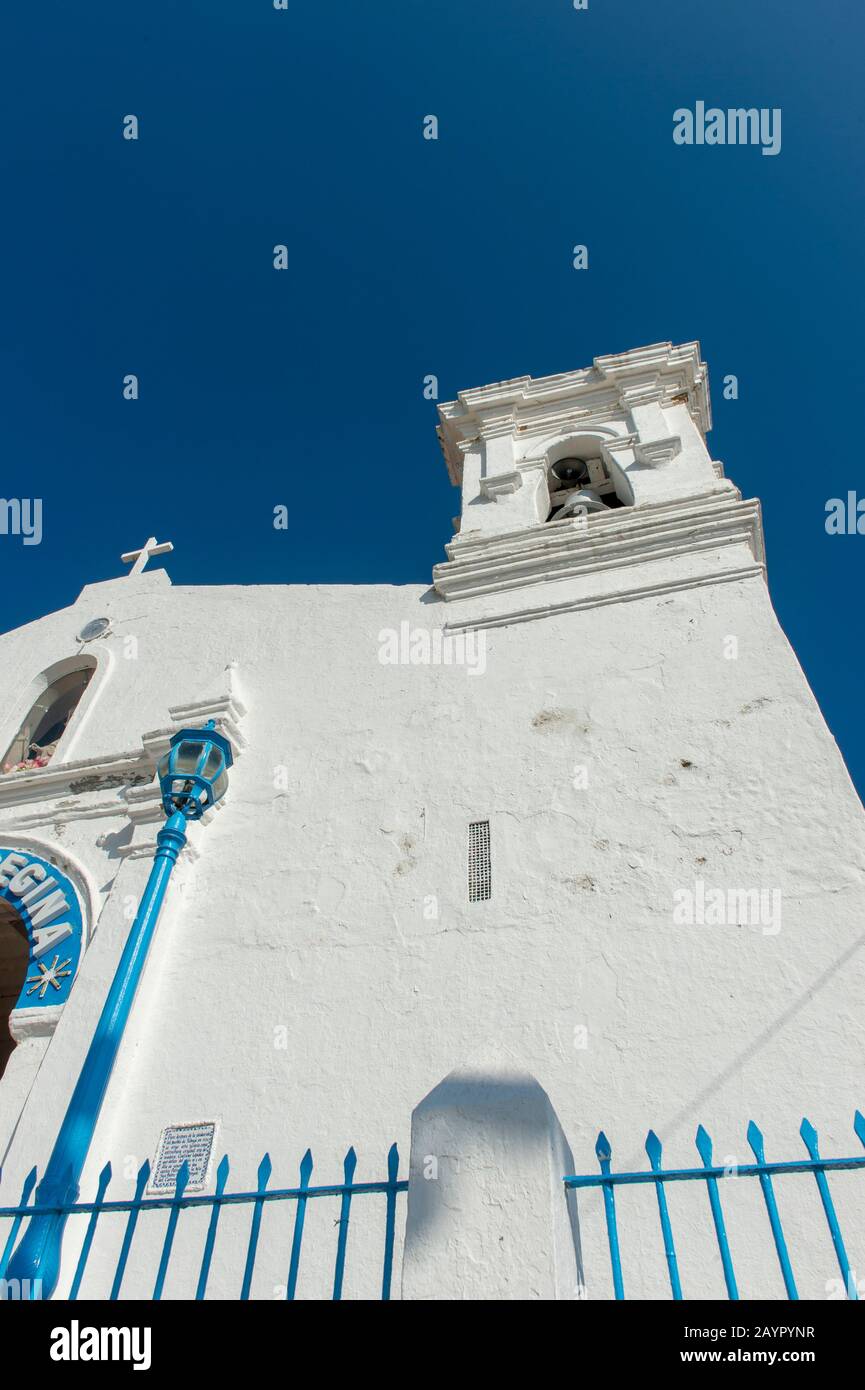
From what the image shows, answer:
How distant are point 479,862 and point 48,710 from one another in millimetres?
5362

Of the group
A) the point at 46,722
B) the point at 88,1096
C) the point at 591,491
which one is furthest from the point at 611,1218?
the point at 591,491

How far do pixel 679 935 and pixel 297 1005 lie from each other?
90.6 inches

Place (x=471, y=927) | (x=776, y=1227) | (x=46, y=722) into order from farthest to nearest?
(x=46, y=722) < (x=471, y=927) < (x=776, y=1227)

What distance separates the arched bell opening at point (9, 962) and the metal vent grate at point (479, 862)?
369cm

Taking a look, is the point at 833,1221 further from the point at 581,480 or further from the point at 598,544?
the point at 581,480

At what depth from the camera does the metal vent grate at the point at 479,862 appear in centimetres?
577

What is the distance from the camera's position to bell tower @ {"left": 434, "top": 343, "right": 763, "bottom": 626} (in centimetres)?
746

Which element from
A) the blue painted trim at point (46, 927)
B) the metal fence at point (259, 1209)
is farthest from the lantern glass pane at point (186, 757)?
the metal fence at point (259, 1209)

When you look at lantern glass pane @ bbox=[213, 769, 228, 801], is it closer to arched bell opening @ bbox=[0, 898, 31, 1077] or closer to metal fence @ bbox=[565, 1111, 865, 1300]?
arched bell opening @ bbox=[0, 898, 31, 1077]

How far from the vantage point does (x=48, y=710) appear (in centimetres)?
916

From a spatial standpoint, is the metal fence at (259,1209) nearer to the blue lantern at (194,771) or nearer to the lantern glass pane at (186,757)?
the blue lantern at (194,771)

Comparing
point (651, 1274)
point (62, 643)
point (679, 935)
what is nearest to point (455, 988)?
point (679, 935)

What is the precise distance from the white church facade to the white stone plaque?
16 millimetres
